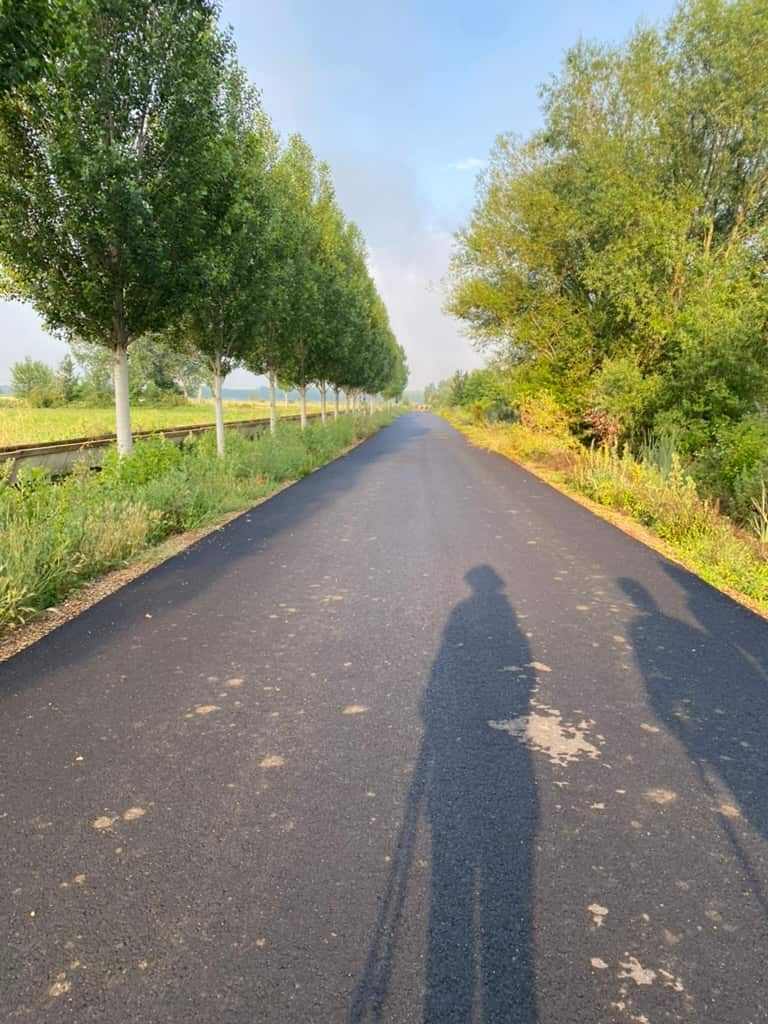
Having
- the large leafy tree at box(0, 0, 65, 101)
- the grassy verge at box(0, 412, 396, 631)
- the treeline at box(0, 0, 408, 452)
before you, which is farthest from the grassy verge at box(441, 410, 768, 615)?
the treeline at box(0, 0, 408, 452)

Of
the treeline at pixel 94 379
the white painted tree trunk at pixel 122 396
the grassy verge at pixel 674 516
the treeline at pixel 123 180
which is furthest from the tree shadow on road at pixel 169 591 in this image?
the treeline at pixel 94 379

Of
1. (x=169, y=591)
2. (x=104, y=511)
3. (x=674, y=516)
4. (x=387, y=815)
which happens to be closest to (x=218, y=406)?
(x=104, y=511)

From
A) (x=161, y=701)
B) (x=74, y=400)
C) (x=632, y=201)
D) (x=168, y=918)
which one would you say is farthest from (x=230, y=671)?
(x=74, y=400)

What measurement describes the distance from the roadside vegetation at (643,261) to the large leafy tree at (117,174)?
9069 millimetres

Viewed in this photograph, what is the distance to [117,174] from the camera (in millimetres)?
8789

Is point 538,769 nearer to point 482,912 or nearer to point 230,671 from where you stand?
point 482,912

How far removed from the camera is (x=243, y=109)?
48.4ft

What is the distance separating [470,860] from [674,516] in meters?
7.50

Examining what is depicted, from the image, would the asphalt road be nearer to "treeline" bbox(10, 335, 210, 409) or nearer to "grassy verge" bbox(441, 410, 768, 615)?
"grassy verge" bbox(441, 410, 768, 615)

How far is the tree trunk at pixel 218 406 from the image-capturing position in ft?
47.6

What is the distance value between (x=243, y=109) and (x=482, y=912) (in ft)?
57.4

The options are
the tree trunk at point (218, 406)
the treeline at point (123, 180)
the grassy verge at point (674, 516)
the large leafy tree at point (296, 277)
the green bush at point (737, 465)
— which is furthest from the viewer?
the large leafy tree at point (296, 277)

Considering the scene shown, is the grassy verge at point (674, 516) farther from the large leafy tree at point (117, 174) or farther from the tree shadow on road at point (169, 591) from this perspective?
the large leafy tree at point (117, 174)

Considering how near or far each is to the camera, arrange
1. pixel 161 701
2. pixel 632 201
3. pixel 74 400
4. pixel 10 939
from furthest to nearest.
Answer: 1. pixel 74 400
2. pixel 632 201
3. pixel 161 701
4. pixel 10 939
